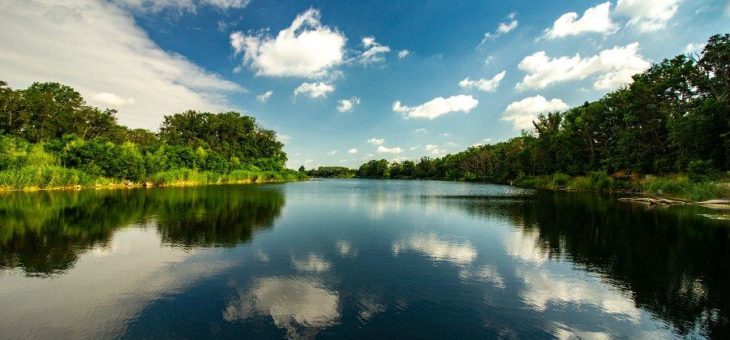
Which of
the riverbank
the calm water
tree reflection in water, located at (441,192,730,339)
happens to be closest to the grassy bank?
→ tree reflection in water, located at (441,192,730,339)

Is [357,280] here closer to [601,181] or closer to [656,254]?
[656,254]

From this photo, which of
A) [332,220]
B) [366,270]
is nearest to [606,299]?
[366,270]

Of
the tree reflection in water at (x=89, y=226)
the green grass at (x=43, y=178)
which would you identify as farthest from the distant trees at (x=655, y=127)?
the green grass at (x=43, y=178)

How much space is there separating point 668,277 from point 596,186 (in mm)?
51515

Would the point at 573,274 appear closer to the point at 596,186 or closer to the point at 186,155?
the point at 596,186

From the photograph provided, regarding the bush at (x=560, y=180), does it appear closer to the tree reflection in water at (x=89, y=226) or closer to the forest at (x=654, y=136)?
the forest at (x=654, y=136)

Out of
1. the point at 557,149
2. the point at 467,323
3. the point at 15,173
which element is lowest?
the point at 467,323

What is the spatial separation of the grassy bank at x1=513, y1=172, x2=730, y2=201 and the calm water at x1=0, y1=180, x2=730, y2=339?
15519mm

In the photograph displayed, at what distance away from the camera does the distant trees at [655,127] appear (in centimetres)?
3659

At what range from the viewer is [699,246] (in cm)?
1642

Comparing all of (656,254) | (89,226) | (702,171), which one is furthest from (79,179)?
(702,171)

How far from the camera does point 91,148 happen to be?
49.4m

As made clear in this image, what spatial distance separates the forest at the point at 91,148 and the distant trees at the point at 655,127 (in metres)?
71.3

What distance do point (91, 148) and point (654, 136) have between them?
78.3 meters
